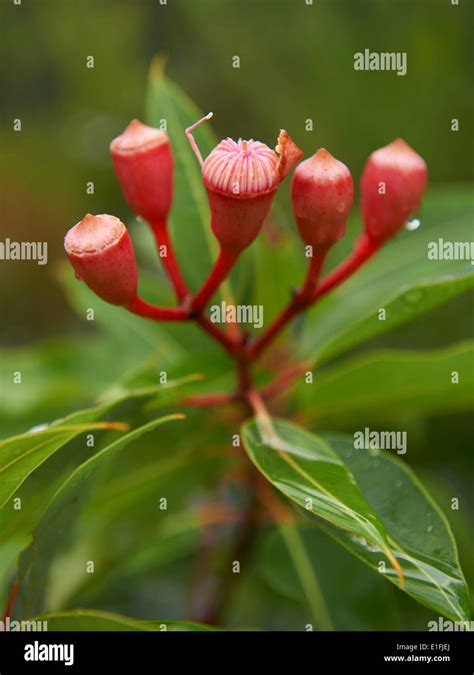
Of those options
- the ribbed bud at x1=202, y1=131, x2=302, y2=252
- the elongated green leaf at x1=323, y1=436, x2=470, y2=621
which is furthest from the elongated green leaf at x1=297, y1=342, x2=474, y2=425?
the ribbed bud at x1=202, y1=131, x2=302, y2=252

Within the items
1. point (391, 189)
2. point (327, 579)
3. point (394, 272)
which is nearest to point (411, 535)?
point (391, 189)

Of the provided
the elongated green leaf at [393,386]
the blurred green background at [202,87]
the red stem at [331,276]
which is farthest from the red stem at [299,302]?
the blurred green background at [202,87]

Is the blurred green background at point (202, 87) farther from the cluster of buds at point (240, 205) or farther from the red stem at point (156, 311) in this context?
the red stem at point (156, 311)

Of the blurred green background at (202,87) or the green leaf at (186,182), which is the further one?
the blurred green background at (202,87)

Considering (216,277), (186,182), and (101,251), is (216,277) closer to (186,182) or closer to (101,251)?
(101,251)

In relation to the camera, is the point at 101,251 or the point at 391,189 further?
the point at 391,189

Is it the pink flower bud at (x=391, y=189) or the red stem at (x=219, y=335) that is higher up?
the pink flower bud at (x=391, y=189)

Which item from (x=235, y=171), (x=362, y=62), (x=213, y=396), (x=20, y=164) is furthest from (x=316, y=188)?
(x=20, y=164)
